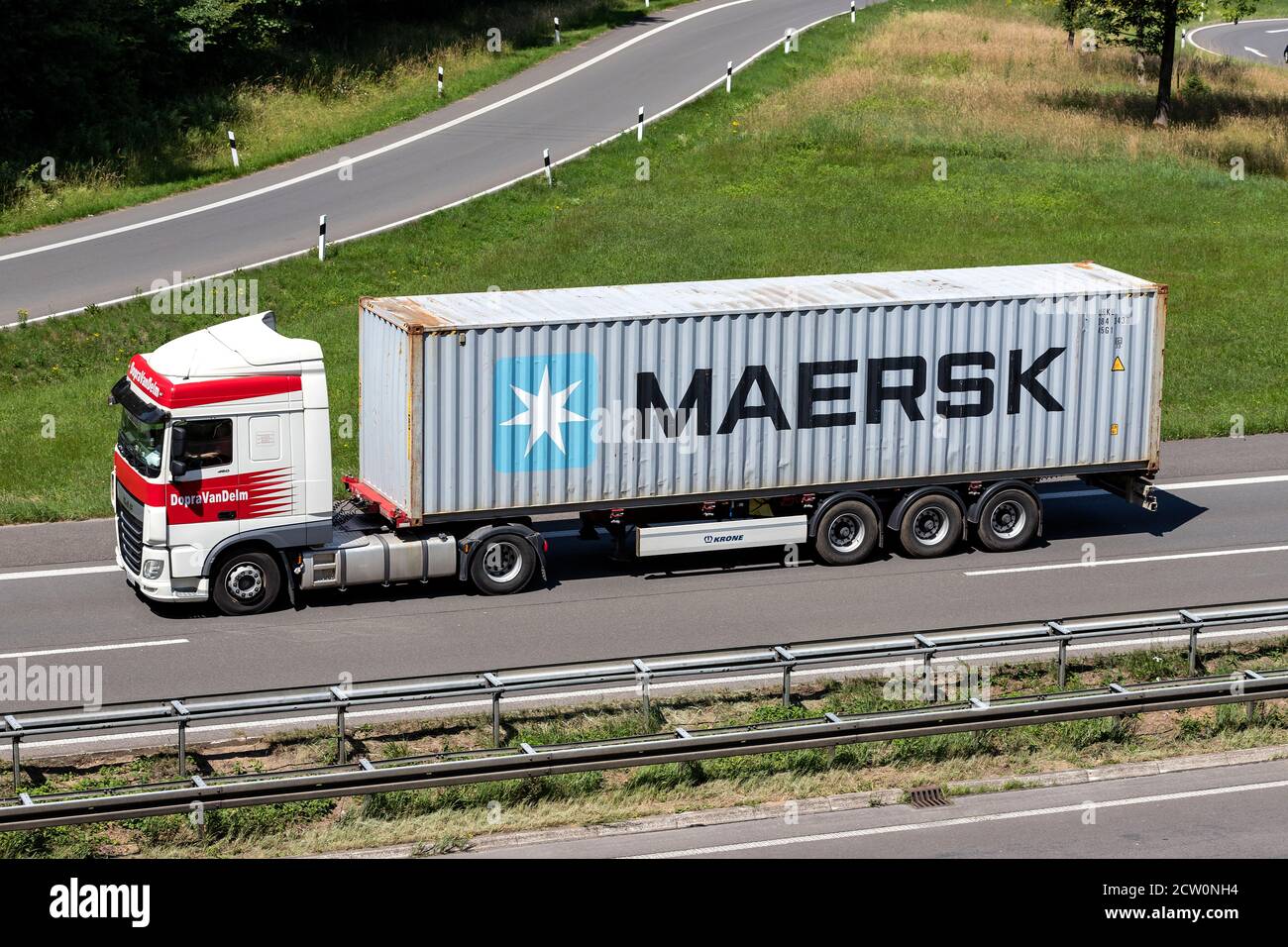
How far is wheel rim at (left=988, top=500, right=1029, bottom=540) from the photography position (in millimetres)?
21828

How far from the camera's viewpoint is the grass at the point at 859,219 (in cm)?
2855

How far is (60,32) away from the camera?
36.9m

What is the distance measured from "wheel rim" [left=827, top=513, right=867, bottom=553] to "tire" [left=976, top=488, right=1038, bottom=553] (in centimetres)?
169

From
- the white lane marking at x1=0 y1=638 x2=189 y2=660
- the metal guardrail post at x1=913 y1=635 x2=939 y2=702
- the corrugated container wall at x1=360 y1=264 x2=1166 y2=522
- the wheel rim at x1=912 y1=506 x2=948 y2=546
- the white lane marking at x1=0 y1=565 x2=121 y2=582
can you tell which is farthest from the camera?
the wheel rim at x1=912 y1=506 x2=948 y2=546

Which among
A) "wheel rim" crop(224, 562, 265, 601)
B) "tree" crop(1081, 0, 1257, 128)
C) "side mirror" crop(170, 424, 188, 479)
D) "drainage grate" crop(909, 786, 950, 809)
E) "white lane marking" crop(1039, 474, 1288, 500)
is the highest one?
"tree" crop(1081, 0, 1257, 128)

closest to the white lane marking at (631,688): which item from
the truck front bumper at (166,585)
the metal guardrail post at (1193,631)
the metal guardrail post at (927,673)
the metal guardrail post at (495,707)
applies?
the metal guardrail post at (927,673)

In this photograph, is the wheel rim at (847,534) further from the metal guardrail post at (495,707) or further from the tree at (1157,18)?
the tree at (1157,18)

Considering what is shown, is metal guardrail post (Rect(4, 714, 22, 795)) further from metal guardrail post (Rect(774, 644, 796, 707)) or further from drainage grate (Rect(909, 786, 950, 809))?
drainage grate (Rect(909, 786, 950, 809))

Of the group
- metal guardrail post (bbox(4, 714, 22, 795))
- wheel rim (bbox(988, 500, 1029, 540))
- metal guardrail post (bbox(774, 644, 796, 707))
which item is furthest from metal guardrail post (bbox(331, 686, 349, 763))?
wheel rim (bbox(988, 500, 1029, 540))

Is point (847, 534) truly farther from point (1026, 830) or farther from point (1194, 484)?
point (1026, 830)

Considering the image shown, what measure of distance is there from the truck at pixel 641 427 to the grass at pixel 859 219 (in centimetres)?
508

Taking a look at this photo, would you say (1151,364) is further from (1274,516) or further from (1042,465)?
(1274,516)

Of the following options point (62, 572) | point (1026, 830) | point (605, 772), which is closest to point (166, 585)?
point (62, 572)

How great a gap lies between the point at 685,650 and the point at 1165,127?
33185mm
